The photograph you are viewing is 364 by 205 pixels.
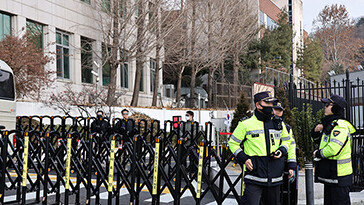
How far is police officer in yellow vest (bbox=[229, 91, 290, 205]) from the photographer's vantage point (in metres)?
5.70

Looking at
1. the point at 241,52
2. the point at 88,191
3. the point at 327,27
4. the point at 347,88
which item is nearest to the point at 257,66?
the point at 241,52

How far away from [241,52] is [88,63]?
17.3 m

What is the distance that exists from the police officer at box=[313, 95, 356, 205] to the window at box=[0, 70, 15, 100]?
1185 centimetres

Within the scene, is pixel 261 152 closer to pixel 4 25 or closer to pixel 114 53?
pixel 4 25

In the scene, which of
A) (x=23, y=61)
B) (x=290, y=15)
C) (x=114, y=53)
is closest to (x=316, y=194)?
(x=23, y=61)

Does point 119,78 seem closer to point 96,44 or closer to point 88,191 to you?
point 96,44

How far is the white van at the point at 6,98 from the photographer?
600 inches

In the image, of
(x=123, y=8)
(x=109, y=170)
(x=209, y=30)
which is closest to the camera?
(x=109, y=170)

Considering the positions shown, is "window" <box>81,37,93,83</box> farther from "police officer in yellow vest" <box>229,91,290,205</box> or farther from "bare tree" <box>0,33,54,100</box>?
"police officer in yellow vest" <box>229,91,290,205</box>

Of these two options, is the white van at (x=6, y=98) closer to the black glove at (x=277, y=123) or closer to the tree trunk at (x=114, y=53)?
the tree trunk at (x=114, y=53)

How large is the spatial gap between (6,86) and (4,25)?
291 inches

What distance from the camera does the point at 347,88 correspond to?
33.8ft

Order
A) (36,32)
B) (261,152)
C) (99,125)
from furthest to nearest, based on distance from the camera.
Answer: (36,32) < (99,125) < (261,152)

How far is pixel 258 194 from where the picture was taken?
574 centimetres
